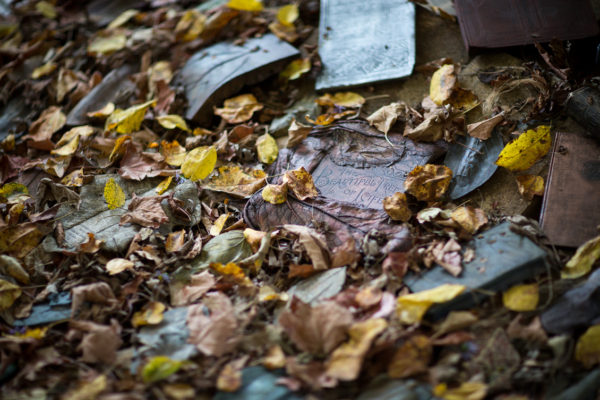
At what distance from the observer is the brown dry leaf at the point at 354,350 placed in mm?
1313

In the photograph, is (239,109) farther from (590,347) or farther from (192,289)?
(590,347)

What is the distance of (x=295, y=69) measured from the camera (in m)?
2.57

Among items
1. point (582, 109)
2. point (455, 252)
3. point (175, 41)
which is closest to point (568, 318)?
point (455, 252)

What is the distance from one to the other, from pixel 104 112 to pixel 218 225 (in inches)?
43.6

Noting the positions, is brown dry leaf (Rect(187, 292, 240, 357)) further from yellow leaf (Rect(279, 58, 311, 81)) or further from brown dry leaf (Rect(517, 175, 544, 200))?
yellow leaf (Rect(279, 58, 311, 81))

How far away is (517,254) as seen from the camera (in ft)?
5.04

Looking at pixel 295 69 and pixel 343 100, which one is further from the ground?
pixel 295 69

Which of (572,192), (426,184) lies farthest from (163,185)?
(572,192)

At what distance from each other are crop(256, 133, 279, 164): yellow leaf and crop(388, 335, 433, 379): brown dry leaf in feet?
3.80

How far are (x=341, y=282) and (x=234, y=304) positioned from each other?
391 millimetres

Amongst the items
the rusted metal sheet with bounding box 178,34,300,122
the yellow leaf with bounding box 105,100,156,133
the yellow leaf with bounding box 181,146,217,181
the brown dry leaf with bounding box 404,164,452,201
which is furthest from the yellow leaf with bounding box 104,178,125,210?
the brown dry leaf with bounding box 404,164,452,201

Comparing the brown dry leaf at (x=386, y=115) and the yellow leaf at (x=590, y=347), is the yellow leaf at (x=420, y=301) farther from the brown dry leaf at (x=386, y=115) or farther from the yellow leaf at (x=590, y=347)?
the brown dry leaf at (x=386, y=115)

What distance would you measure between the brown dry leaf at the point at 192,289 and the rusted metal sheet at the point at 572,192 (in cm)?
125

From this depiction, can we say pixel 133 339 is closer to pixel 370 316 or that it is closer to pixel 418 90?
pixel 370 316
